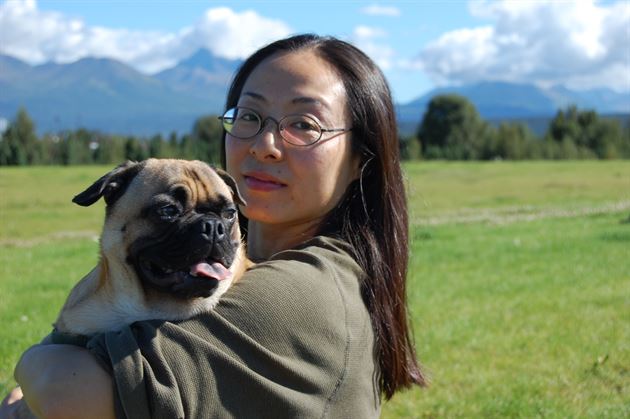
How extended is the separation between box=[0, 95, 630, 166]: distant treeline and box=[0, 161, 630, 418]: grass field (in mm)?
39482

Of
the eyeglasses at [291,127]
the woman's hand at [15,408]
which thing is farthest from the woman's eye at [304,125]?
the woman's hand at [15,408]

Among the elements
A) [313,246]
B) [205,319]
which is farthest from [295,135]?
[205,319]

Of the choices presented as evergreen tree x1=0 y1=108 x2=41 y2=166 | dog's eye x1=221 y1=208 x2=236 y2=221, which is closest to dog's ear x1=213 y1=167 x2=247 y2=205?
dog's eye x1=221 y1=208 x2=236 y2=221

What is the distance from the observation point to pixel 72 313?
2.86 metres

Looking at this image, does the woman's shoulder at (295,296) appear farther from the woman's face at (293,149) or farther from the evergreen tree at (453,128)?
the evergreen tree at (453,128)

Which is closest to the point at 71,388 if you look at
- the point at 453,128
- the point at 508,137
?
the point at 508,137

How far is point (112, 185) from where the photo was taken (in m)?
3.01

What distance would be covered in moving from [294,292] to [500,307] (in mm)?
5822

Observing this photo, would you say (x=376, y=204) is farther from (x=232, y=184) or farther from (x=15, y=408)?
(x=15, y=408)

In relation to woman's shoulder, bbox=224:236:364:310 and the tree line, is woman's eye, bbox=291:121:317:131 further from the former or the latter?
the tree line

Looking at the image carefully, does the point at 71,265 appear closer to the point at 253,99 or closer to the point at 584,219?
the point at 253,99

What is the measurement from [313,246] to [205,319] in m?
0.67

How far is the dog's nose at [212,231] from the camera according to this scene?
2771 mm

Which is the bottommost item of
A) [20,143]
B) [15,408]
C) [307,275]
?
[15,408]
